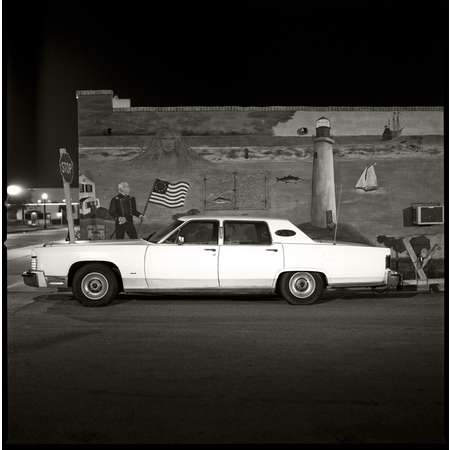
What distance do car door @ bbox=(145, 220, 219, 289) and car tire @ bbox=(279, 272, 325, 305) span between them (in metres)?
1.19

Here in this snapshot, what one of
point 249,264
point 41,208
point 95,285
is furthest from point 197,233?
point 41,208

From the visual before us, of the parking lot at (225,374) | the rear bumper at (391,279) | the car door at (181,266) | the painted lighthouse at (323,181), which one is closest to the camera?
the parking lot at (225,374)

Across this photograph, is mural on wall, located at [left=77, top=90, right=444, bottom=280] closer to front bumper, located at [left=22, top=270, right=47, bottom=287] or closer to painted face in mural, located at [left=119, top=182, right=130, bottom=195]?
painted face in mural, located at [left=119, top=182, right=130, bottom=195]

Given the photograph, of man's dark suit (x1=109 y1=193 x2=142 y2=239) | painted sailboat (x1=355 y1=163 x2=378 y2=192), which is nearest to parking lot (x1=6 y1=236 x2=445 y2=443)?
man's dark suit (x1=109 y1=193 x2=142 y2=239)

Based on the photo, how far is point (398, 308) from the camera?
32.5ft

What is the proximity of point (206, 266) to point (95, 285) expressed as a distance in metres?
1.92

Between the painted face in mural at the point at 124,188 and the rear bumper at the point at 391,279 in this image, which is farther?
the painted face in mural at the point at 124,188

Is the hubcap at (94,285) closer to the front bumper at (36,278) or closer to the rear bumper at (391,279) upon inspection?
the front bumper at (36,278)

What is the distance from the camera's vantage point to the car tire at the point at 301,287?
33.8ft

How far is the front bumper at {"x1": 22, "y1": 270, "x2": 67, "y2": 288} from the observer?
10.3 m

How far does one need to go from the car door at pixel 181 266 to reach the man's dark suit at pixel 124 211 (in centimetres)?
486

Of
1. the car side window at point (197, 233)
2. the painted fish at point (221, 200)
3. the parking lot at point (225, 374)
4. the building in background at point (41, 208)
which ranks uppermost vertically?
the building in background at point (41, 208)

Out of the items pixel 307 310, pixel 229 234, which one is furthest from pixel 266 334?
pixel 229 234

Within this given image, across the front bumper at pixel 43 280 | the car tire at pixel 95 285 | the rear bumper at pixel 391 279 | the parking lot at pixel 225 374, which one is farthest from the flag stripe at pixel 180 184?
the rear bumper at pixel 391 279
